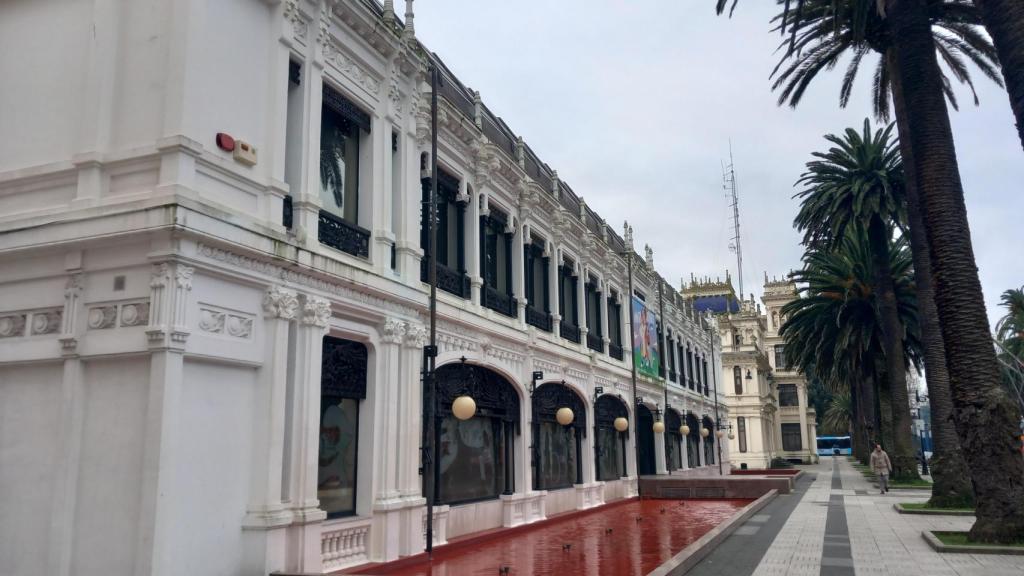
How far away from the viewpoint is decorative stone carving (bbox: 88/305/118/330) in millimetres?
9633

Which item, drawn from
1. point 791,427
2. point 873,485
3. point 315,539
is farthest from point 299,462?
point 791,427

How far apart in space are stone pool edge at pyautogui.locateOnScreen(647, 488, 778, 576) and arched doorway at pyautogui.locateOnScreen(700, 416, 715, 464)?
25.9 meters

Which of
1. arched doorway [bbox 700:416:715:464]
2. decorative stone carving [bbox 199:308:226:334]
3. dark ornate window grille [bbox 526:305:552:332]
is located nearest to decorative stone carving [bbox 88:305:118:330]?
decorative stone carving [bbox 199:308:226:334]

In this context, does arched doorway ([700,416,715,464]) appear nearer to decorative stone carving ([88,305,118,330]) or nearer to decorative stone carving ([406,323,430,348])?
decorative stone carving ([406,323,430,348])

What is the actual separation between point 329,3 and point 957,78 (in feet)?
77.1

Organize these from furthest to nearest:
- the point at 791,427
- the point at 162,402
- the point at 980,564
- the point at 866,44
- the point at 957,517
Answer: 1. the point at 791,427
2. the point at 866,44
3. the point at 957,517
4. the point at 980,564
5. the point at 162,402

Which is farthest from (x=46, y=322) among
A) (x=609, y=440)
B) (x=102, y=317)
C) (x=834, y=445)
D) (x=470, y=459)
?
(x=834, y=445)

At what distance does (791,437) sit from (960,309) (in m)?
76.5

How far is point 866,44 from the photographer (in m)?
25.3

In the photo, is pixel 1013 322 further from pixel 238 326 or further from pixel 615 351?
pixel 238 326

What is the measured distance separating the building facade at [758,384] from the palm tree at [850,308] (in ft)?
48.4

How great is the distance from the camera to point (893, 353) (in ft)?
104

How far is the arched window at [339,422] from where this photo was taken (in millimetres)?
12016

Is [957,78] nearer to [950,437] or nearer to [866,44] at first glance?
[866,44]
